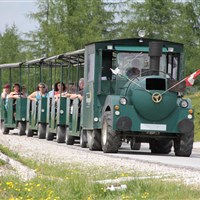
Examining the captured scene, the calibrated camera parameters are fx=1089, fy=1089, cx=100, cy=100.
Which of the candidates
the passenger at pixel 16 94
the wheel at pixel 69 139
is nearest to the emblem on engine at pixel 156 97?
the wheel at pixel 69 139

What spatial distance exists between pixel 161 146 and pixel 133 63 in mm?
2450

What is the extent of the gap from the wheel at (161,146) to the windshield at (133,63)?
1993 millimetres

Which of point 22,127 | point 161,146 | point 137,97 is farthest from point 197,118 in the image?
point 137,97

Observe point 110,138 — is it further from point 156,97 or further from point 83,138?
point 83,138

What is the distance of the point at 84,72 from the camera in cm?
2780

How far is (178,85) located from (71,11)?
3255cm

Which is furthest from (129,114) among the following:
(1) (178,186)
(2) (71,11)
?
(2) (71,11)

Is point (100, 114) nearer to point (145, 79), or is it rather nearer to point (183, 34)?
point (145, 79)

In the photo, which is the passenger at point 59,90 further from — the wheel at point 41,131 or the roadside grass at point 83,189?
the roadside grass at point 83,189

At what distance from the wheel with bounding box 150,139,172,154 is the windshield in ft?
6.54

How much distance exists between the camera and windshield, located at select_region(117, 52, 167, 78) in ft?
85.0

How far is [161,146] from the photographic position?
89.5 feet

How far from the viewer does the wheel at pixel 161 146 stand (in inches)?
1068

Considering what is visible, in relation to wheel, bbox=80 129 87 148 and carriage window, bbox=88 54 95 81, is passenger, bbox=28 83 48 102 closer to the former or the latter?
wheel, bbox=80 129 87 148
